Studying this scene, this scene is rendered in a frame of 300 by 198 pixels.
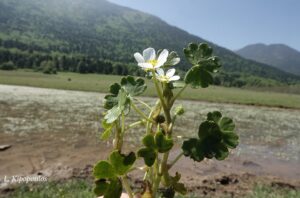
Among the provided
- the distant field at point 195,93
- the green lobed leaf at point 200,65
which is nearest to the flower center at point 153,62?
the green lobed leaf at point 200,65

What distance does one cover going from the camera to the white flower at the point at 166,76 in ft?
4.40

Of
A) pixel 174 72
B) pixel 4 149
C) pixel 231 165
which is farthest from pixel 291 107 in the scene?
pixel 174 72

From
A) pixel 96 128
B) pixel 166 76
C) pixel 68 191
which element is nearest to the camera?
pixel 166 76

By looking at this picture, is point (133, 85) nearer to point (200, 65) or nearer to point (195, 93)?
point (200, 65)

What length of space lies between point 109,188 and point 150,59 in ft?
1.35

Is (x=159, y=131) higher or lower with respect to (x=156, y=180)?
higher

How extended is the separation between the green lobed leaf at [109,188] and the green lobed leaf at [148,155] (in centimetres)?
11

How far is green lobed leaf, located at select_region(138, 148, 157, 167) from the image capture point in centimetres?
118

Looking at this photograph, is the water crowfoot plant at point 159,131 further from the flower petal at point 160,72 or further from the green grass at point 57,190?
the green grass at point 57,190

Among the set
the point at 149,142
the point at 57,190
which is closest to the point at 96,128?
the point at 57,190

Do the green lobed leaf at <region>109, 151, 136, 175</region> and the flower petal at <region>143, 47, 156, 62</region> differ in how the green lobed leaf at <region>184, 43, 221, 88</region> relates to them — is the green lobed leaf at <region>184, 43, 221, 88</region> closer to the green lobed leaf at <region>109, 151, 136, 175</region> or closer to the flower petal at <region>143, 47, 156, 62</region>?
the flower petal at <region>143, 47, 156, 62</region>

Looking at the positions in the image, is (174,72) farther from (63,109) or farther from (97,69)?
(97,69)

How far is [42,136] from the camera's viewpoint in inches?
701

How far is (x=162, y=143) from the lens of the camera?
1.18 m
